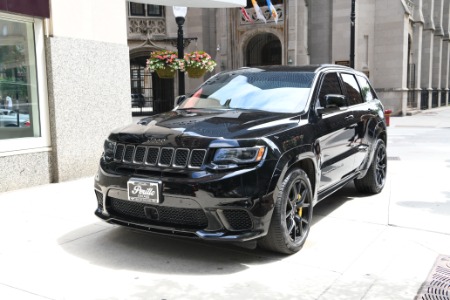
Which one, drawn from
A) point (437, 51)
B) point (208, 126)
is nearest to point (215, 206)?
point (208, 126)

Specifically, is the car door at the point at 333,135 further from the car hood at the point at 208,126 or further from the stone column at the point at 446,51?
the stone column at the point at 446,51

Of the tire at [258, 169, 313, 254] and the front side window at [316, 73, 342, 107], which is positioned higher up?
the front side window at [316, 73, 342, 107]

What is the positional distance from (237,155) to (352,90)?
3041 mm

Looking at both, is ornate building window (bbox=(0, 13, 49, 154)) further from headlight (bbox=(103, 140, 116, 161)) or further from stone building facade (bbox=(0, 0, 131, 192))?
headlight (bbox=(103, 140, 116, 161))

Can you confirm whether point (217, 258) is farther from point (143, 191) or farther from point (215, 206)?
point (143, 191)

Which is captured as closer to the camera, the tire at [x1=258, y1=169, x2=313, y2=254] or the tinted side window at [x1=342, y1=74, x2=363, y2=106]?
the tire at [x1=258, y1=169, x2=313, y2=254]

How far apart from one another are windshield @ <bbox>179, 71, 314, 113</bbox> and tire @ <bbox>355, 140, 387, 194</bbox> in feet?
7.40

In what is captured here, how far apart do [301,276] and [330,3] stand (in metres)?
25.6

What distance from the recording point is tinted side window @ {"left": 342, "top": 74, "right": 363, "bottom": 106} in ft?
20.4

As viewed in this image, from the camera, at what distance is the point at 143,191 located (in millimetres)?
4129

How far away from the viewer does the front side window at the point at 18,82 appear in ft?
25.0

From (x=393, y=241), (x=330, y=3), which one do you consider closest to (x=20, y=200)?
(x=393, y=241)

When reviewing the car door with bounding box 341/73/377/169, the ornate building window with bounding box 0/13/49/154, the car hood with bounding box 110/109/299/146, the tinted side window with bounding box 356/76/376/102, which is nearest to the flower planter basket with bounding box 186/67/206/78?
the ornate building window with bounding box 0/13/49/154

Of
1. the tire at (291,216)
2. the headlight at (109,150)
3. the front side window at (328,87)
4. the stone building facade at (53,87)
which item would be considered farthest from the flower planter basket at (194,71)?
the tire at (291,216)
